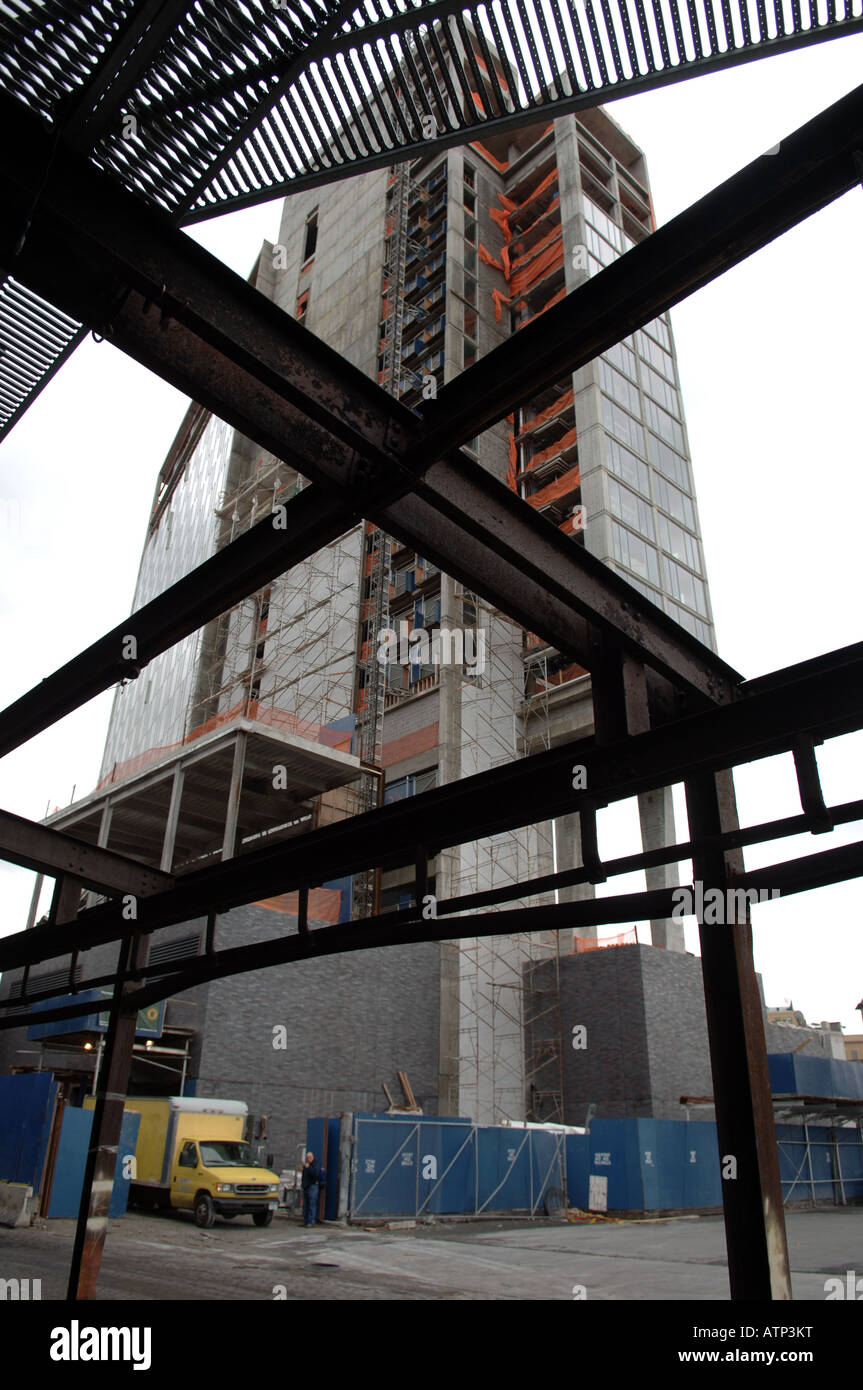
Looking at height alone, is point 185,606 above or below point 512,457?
below

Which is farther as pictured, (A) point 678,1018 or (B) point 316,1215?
(A) point 678,1018

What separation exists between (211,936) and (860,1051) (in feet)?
442

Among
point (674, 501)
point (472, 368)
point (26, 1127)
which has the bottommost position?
point (26, 1127)

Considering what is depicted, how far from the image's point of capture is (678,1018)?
112 feet

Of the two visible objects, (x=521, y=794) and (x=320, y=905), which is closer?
(x=521, y=794)

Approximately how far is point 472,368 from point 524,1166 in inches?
988

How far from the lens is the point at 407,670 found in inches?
1886

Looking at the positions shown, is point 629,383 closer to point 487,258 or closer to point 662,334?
point 662,334

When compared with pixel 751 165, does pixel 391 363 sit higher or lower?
higher

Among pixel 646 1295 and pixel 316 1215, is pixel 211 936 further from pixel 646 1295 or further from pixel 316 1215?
pixel 316 1215

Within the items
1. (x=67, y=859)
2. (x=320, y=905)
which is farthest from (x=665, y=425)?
(x=67, y=859)

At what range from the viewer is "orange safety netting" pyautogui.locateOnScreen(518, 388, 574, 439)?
4884 centimetres
